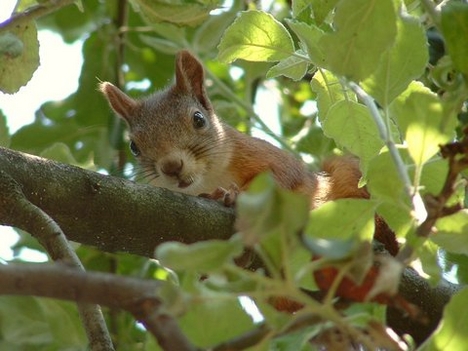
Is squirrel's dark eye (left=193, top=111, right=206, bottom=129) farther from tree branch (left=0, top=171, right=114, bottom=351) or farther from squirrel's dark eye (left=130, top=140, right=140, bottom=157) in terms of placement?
tree branch (left=0, top=171, right=114, bottom=351)

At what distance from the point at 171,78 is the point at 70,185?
2197mm

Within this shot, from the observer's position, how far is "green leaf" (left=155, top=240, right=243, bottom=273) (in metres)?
0.81

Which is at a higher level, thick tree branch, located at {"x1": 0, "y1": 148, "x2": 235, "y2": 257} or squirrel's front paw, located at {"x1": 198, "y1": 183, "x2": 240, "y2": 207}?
thick tree branch, located at {"x1": 0, "y1": 148, "x2": 235, "y2": 257}

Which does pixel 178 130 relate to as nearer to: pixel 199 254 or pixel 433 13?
pixel 433 13

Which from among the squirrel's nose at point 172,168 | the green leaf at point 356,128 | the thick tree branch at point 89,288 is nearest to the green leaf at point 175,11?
the green leaf at point 356,128

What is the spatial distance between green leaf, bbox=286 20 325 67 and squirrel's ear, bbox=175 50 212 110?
69.5 inches

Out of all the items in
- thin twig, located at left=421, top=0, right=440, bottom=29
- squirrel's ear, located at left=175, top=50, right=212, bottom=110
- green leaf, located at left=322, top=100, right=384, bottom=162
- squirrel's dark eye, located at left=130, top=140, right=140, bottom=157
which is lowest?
squirrel's dark eye, located at left=130, top=140, right=140, bottom=157

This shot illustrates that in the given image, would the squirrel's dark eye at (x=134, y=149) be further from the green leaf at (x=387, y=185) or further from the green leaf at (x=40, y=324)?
the green leaf at (x=387, y=185)

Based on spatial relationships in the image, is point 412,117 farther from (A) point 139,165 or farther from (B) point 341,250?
(A) point 139,165

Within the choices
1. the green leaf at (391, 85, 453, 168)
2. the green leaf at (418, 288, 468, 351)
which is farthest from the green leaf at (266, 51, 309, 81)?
the green leaf at (418, 288, 468, 351)

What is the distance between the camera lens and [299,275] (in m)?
0.84

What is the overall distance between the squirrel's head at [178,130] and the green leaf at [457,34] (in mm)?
1704

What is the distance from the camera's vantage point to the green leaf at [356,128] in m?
1.43

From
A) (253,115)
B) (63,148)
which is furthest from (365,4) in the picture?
(253,115)
